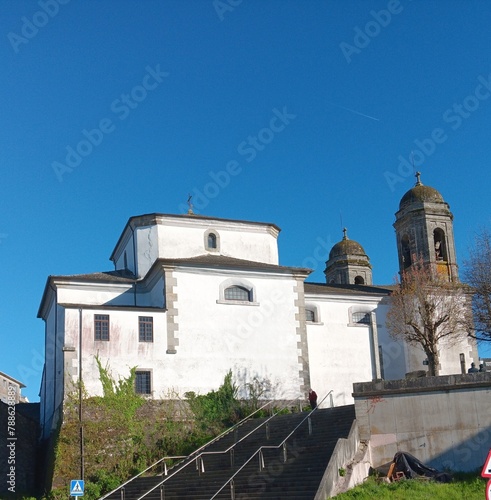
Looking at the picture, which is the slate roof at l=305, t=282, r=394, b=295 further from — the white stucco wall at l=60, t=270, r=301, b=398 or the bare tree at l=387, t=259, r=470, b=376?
the white stucco wall at l=60, t=270, r=301, b=398

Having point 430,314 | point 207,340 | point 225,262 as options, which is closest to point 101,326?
point 207,340

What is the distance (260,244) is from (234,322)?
685 centimetres

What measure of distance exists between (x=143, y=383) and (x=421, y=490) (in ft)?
46.7

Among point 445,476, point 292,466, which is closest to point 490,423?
point 445,476

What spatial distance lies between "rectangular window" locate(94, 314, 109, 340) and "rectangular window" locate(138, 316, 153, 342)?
4.70ft

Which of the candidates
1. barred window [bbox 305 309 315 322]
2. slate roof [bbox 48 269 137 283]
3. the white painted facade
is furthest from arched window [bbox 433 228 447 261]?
slate roof [bbox 48 269 137 283]

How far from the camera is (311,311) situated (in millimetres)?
38406

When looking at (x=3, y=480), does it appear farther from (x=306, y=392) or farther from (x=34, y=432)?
(x=306, y=392)

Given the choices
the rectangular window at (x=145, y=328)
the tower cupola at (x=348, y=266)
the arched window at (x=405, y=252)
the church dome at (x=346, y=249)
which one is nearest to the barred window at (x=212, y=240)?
the rectangular window at (x=145, y=328)

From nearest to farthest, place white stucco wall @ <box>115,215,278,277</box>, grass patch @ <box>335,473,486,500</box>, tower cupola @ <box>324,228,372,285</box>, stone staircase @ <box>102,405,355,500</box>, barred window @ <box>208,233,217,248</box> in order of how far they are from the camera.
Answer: grass patch @ <box>335,473,486,500</box>
stone staircase @ <box>102,405,355,500</box>
white stucco wall @ <box>115,215,278,277</box>
barred window @ <box>208,233,217,248</box>
tower cupola @ <box>324,228,372,285</box>

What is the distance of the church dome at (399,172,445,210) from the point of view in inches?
1759

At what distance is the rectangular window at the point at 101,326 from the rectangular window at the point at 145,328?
1.43 metres

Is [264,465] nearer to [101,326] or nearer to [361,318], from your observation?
[101,326]

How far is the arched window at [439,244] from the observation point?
44031 millimetres
